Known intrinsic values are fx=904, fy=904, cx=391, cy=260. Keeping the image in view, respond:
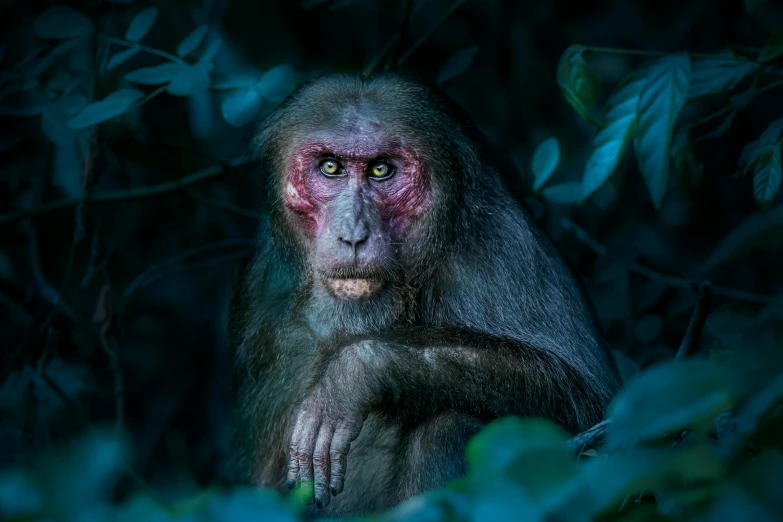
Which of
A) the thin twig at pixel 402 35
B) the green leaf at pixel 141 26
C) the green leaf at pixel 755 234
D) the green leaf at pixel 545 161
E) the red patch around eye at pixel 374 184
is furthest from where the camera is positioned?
the thin twig at pixel 402 35

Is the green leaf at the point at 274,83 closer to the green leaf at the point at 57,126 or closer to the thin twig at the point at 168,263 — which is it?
the green leaf at the point at 57,126

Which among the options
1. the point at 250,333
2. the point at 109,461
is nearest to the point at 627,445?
the point at 109,461

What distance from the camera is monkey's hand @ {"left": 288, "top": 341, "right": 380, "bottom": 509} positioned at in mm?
2762

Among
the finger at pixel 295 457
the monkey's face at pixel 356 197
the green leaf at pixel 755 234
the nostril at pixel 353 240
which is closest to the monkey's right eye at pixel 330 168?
the monkey's face at pixel 356 197

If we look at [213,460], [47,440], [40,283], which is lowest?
[213,460]

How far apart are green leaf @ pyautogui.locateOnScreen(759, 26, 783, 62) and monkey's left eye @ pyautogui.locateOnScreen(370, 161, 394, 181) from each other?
1297mm

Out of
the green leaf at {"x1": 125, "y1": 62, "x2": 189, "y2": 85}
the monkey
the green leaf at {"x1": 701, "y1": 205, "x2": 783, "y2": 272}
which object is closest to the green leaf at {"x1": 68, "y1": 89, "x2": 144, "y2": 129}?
the green leaf at {"x1": 125, "y1": 62, "x2": 189, "y2": 85}

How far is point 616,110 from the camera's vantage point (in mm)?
3043

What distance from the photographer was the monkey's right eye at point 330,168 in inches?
130

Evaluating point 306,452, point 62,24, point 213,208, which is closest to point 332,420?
point 306,452

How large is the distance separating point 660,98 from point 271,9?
9.58 ft

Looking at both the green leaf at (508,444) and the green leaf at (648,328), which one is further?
the green leaf at (648,328)

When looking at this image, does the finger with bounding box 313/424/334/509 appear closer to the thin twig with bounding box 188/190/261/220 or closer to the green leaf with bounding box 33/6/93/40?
the green leaf with bounding box 33/6/93/40

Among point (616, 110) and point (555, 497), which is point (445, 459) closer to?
A: point (616, 110)
